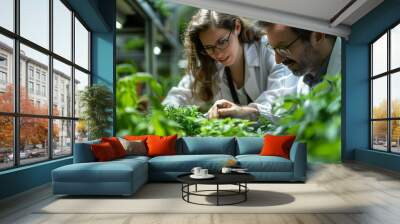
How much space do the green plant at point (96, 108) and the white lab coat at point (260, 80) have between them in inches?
66.0

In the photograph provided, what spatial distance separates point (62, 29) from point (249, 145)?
351 centimetres

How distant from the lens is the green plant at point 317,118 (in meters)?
8.38

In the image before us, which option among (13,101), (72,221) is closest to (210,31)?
(13,101)

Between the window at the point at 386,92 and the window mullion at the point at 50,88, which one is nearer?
the window mullion at the point at 50,88

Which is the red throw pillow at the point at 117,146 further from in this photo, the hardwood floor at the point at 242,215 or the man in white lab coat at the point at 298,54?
the man in white lab coat at the point at 298,54

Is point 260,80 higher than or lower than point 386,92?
higher

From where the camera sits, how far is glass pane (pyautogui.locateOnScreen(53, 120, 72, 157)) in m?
6.22

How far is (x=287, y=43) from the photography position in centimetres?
854

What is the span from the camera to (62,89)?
655 cm

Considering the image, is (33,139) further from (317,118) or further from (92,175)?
(317,118)

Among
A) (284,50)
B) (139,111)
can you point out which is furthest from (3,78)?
(284,50)

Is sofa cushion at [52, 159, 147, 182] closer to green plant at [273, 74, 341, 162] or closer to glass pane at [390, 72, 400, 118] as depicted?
green plant at [273, 74, 341, 162]

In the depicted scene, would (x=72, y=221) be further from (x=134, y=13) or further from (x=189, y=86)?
(x=134, y=13)

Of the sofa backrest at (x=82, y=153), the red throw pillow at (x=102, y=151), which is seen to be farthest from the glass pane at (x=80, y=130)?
the sofa backrest at (x=82, y=153)
